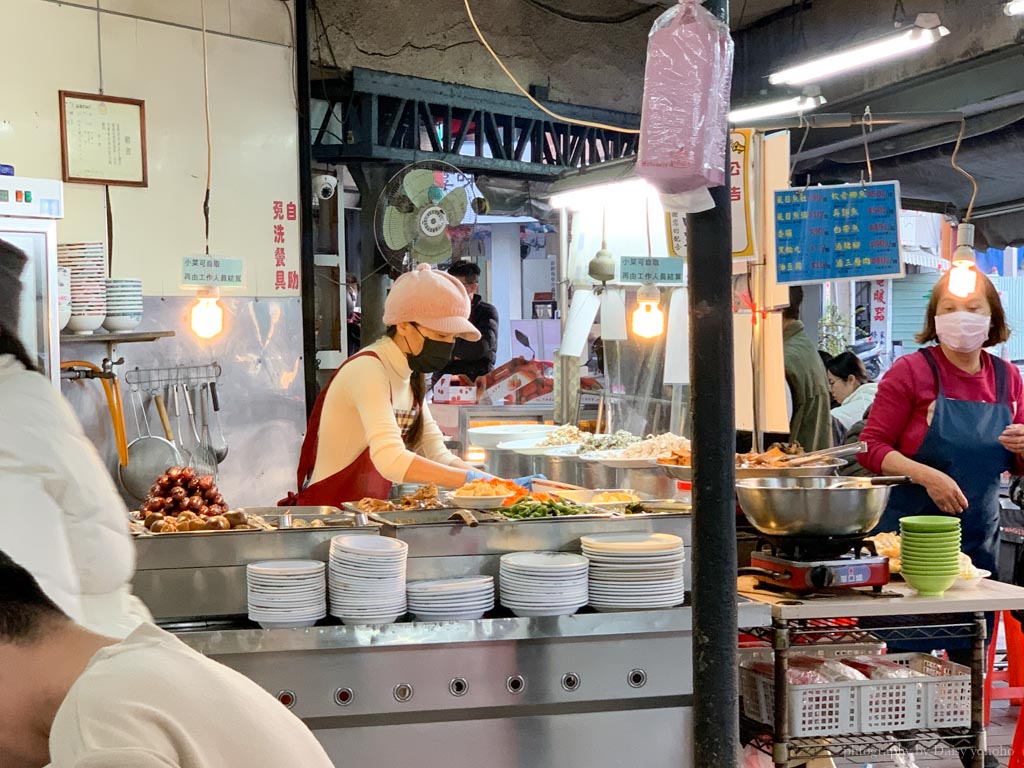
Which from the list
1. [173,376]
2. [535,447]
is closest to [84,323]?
[173,376]

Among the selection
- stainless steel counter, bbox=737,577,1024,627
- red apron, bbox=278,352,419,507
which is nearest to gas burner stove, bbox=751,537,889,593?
stainless steel counter, bbox=737,577,1024,627

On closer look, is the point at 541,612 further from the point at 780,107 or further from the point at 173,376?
the point at 780,107

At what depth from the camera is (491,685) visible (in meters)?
3.19

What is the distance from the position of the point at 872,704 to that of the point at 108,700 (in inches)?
113

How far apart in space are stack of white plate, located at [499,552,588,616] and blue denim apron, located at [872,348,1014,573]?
199cm

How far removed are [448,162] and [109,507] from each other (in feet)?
22.9

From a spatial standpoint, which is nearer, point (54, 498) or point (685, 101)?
point (54, 498)

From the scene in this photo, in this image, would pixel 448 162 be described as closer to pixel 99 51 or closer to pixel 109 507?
pixel 99 51

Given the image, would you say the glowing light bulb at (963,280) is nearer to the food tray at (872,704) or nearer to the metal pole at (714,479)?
the food tray at (872,704)

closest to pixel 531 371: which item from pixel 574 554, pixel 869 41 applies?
pixel 869 41

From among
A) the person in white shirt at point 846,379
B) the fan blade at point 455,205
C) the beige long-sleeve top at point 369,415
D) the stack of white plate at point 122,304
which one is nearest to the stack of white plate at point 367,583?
the beige long-sleeve top at point 369,415

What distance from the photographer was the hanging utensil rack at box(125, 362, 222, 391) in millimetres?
5891

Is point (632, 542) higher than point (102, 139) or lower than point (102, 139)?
lower

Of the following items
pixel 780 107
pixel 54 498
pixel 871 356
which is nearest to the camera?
pixel 54 498
